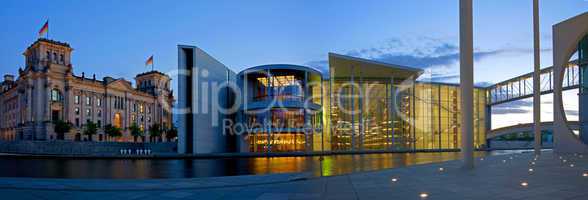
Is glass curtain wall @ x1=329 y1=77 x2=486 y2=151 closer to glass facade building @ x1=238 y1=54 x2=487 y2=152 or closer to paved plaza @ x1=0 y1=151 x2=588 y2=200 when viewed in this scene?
glass facade building @ x1=238 y1=54 x2=487 y2=152

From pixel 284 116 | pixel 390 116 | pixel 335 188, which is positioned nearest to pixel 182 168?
pixel 335 188

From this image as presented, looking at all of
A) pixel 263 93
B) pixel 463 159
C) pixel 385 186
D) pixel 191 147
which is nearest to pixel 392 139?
pixel 263 93

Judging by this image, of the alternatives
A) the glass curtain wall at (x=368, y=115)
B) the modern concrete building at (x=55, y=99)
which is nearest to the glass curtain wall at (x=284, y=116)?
the glass curtain wall at (x=368, y=115)

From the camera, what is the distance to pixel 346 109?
176 feet

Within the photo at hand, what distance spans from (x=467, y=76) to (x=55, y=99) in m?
98.4

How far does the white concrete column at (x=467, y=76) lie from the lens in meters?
15.8

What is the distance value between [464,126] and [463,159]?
1310 millimetres

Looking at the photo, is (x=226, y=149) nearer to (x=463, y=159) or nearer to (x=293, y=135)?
(x=293, y=135)

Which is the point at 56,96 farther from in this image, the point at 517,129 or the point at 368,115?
the point at 517,129

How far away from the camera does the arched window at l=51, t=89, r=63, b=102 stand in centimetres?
9169

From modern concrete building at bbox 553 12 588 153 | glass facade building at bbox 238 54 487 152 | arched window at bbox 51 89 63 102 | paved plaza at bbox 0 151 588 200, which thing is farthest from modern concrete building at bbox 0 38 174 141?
modern concrete building at bbox 553 12 588 153

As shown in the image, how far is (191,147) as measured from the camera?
138 feet

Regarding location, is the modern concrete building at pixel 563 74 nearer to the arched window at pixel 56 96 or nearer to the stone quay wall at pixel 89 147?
the stone quay wall at pixel 89 147

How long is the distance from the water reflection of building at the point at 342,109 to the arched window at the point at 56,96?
6024 centimetres
